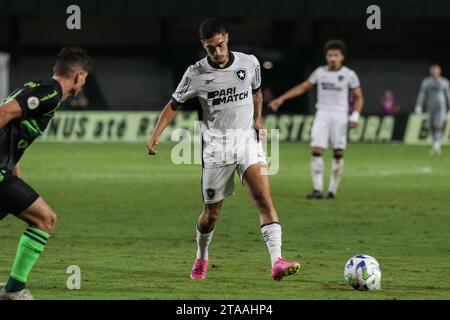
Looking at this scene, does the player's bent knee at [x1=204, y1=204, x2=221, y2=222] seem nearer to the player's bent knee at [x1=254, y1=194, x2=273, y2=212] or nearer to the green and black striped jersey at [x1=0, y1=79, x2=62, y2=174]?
the player's bent knee at [x1=254, y1=194, x2=273, y2=212]

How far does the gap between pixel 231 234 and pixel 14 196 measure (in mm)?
5798

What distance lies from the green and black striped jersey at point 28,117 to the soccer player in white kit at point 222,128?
1938 millimetres

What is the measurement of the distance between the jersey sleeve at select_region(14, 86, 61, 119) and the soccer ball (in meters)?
2.97

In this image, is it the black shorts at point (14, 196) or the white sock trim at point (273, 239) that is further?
the white sock trim at point (273, 239)

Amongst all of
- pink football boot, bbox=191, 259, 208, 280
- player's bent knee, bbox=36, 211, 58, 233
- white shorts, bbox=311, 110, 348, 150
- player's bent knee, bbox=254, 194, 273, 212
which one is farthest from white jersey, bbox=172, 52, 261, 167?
white shorts, bbox=311, 110, 348, 150

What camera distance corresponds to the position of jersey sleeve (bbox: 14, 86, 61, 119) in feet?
27.3

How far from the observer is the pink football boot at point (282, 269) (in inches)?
381

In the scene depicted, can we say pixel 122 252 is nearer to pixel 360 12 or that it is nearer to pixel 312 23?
pixel 360 12

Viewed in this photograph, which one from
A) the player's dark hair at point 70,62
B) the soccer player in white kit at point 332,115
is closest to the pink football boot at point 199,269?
the player's dark hair at point 70,62

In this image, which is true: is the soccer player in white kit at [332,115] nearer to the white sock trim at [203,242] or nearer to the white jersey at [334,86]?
the white jersey at [334,86]

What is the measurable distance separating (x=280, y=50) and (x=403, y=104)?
5491 millimetres

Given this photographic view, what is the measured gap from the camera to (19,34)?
46656mm
